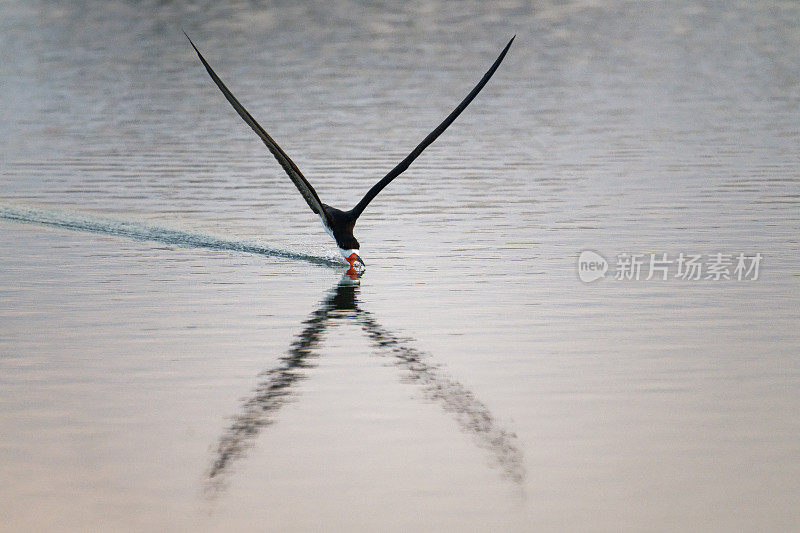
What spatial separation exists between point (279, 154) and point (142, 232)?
4130mm

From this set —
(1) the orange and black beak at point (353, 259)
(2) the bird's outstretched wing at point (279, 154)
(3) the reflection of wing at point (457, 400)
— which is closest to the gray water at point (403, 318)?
(3) the reflection of wing at point (457, 400)

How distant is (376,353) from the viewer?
12.9m

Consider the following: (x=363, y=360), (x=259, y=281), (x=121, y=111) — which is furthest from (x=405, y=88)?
(x=363, y=360)

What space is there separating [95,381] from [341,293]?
4.17 metres

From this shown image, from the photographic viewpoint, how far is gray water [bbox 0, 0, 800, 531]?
935 centimetres

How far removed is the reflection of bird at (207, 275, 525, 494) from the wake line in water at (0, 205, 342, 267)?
2811 millimetres

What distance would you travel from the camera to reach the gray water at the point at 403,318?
9.35 meters

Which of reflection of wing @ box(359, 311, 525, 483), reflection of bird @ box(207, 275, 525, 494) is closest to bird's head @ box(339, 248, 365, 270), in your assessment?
reflection of bird @ box(207, 275, 525, 494)

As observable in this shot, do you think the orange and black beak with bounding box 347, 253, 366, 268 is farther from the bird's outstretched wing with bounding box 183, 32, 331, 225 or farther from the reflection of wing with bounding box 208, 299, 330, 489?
the reflection of wing with bounding box 208, 299, 330, 489

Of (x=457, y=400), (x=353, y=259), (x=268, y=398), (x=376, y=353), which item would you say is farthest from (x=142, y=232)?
(x=457, y=400)

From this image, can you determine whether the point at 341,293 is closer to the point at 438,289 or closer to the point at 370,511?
the point at 438,289

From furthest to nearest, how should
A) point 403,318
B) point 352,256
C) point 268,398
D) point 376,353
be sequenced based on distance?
point 352,256 < point 403,318 < point 376,353 < point 268,398

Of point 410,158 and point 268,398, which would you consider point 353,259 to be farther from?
point 268,398

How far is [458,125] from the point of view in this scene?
1185 inches
